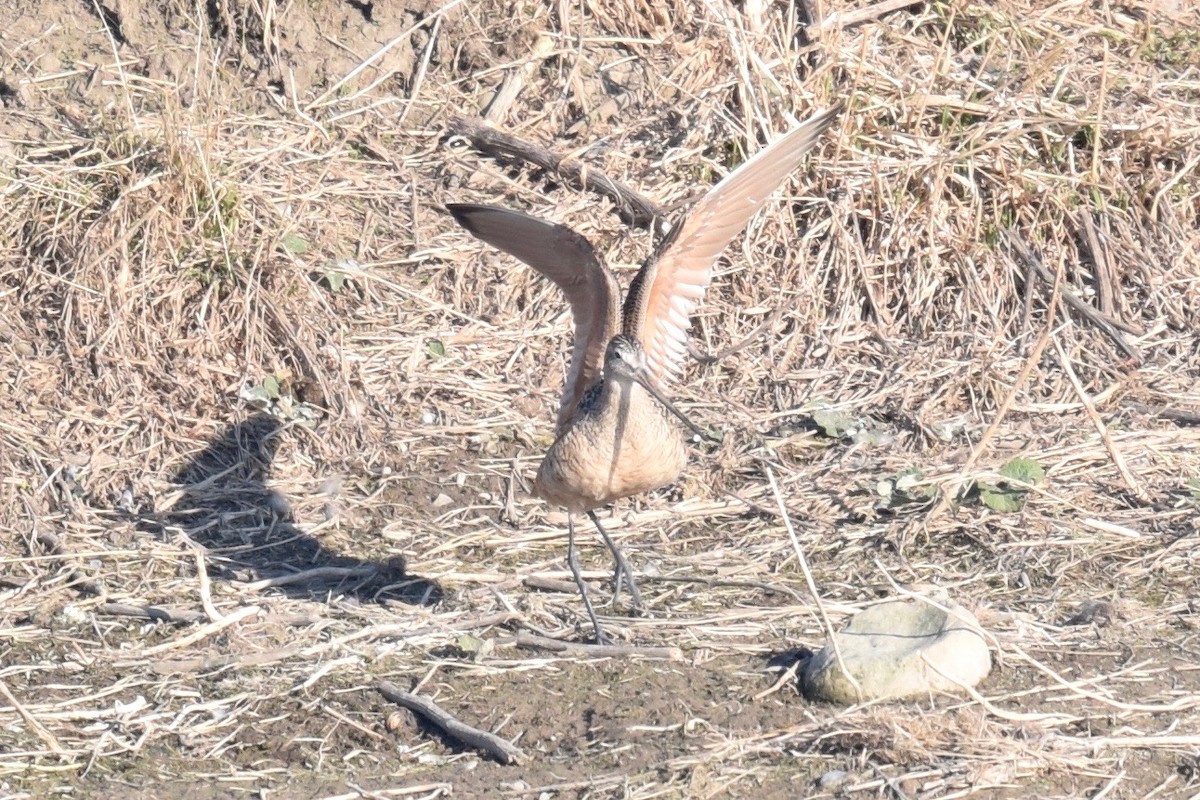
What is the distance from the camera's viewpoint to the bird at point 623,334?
5746 millimetres

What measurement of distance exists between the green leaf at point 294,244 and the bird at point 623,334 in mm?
1439

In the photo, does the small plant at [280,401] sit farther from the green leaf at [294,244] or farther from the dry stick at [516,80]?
the dry stick at [516,80]

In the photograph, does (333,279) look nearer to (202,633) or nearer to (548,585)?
(548,585)

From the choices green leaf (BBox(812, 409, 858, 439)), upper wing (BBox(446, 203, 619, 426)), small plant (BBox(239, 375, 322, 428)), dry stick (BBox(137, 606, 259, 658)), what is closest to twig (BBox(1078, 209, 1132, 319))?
green leaf (BBox(812, 409, 858, 439))

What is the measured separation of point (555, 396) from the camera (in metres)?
7.45

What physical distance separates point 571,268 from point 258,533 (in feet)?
5.52

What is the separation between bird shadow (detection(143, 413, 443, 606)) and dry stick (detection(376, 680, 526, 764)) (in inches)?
35.4

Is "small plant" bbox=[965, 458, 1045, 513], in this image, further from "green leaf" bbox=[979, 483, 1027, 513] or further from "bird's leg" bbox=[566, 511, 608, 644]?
"bird's leg" bbox=[566, 511, 608, 644]

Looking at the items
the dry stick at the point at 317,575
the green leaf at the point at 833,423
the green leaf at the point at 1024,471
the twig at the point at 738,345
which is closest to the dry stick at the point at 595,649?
the dry stick at the point at 317,575

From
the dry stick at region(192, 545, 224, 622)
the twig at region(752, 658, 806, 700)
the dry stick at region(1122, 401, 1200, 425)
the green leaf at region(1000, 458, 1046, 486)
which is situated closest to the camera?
the twig at region(752, 658, 806, 700)

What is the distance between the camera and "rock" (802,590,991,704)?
4.76 metres

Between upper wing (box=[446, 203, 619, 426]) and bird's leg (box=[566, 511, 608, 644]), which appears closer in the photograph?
bird's leg (box=[566, 511, 608, 644])

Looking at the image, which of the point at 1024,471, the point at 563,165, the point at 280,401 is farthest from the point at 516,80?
the point at 1024,471

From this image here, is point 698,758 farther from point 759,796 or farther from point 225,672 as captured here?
point 225,672
